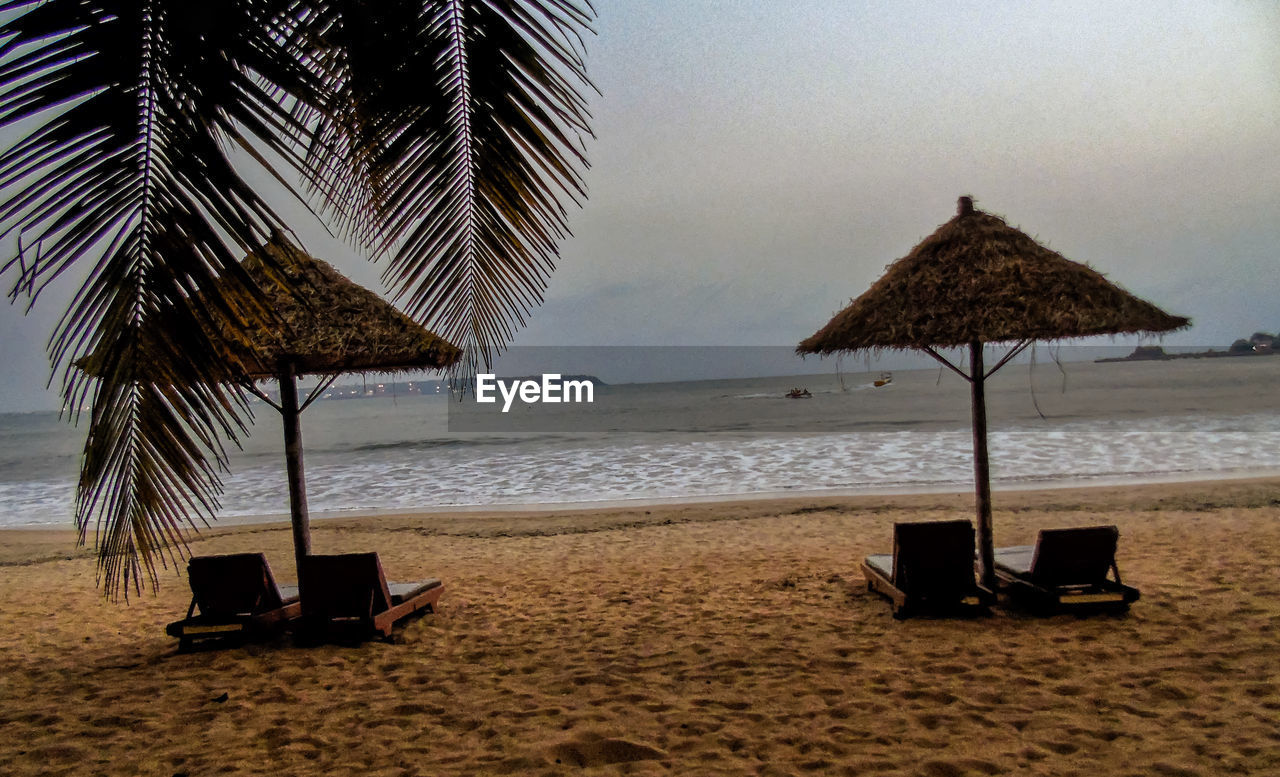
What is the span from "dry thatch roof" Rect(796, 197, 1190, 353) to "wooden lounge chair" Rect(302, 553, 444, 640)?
12.1ft

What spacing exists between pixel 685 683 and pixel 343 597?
2.38 metres

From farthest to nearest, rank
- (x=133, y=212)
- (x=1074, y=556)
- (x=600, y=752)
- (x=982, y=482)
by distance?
1. (x=982, y=482)
2. (x=1074, y=556)
3. (x=600, y=752)
4. (x=133, y=212)

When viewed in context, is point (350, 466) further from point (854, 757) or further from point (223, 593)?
point (854, 757)

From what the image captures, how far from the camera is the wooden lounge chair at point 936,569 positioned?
506 cm

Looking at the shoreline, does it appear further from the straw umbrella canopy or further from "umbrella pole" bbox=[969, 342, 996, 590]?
the straw umbrella canopy

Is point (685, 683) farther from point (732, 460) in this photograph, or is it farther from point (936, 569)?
point (732, 460)

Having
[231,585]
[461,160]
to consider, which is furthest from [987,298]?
[231,585]

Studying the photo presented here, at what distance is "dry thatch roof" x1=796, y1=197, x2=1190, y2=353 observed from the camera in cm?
509

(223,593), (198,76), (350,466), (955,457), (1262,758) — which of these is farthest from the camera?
(350,466)

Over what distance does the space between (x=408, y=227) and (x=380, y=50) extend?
49 cm

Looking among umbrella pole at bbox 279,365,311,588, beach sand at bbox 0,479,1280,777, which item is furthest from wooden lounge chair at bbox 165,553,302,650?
umbrella pole at bbox 279,365,311,588

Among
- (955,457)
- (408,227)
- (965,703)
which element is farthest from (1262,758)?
(955,457)

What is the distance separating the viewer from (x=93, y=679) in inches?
186

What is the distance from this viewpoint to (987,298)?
16.9 ft
